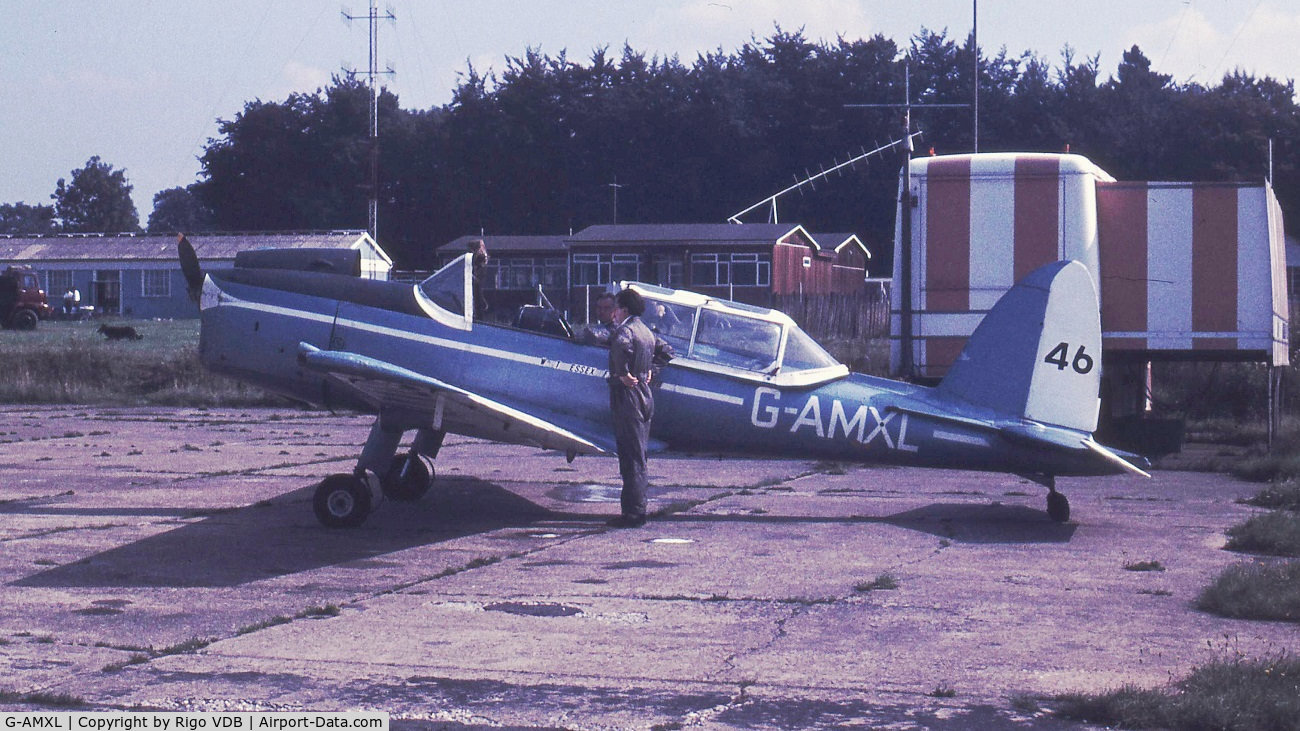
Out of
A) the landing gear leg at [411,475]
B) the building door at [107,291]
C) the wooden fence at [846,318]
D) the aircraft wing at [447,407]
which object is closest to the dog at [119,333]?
the wooden fence at [846,318]

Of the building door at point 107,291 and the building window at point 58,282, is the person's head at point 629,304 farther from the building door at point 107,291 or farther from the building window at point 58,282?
the building window at point 58,282

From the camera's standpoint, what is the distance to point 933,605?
7.46 m

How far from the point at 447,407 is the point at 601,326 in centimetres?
175

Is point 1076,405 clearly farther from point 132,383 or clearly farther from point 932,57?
point 932,57

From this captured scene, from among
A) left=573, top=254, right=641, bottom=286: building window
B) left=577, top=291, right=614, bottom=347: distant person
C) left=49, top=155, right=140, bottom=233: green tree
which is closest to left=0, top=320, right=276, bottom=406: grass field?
left=577, top=291, right=614, bottom=347: distant person

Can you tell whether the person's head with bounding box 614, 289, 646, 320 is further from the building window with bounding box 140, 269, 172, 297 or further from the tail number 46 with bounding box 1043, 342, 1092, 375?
the building window with bounding box 140, 269, 172, 297

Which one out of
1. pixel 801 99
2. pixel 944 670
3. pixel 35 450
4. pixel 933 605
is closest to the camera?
pixel 944 670

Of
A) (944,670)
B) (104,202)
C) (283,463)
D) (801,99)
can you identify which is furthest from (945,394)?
(104,202)

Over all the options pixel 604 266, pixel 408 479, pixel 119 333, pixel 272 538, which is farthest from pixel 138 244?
pixel 272 538

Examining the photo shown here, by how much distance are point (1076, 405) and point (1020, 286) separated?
3.32ft

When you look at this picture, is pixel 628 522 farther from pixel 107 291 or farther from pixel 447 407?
pixel 107 291

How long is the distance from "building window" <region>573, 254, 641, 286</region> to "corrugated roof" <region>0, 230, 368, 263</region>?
10.5 meters

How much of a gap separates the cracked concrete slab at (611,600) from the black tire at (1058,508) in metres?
0.09

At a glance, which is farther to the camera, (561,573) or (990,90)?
(990,90)
